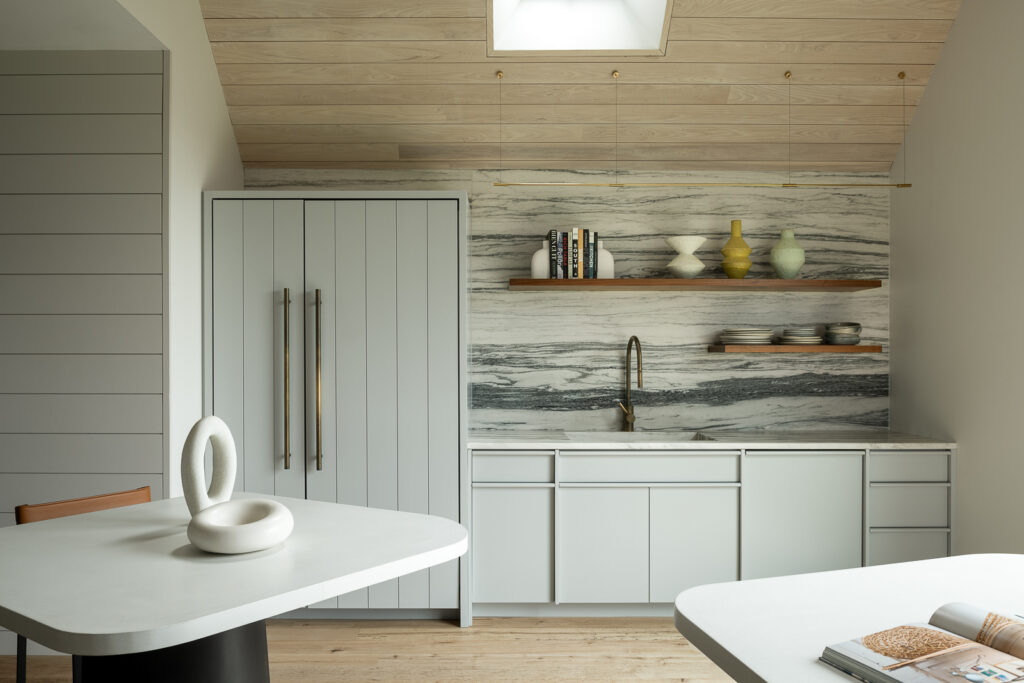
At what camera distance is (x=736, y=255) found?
11.7 ft

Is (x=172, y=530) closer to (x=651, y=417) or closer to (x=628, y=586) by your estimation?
(x=628, y=586)

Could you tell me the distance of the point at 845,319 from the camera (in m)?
3.81

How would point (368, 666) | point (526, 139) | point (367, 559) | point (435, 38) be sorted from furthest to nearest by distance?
point (526, 139)
point (435, 38)
point (368, 666)
point (367, 559)

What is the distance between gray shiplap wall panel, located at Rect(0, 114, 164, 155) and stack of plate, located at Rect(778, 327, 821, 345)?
2906 mm

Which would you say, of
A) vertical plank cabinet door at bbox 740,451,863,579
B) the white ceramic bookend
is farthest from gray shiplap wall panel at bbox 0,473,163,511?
vertical plank cabinet door at bbox 740,451,863,579

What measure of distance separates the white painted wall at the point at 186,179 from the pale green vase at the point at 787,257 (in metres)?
2.64

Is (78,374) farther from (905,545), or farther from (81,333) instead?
(905,545)

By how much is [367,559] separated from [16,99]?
255 centimetres

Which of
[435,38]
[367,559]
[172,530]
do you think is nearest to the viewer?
[367,559]

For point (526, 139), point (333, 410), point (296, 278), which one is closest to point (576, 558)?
point (333, 410)

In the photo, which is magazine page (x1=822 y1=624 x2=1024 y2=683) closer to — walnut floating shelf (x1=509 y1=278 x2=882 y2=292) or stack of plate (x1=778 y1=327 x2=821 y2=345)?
walnut floating shelf (x1=509 y1=278 x2=882 y2=292)

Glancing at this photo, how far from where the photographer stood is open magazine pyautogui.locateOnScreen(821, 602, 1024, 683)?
919 mm

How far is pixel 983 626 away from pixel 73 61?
327cm

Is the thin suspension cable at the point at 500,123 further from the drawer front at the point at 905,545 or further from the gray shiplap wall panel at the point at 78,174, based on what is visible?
the drawer front at the point at 905,545
